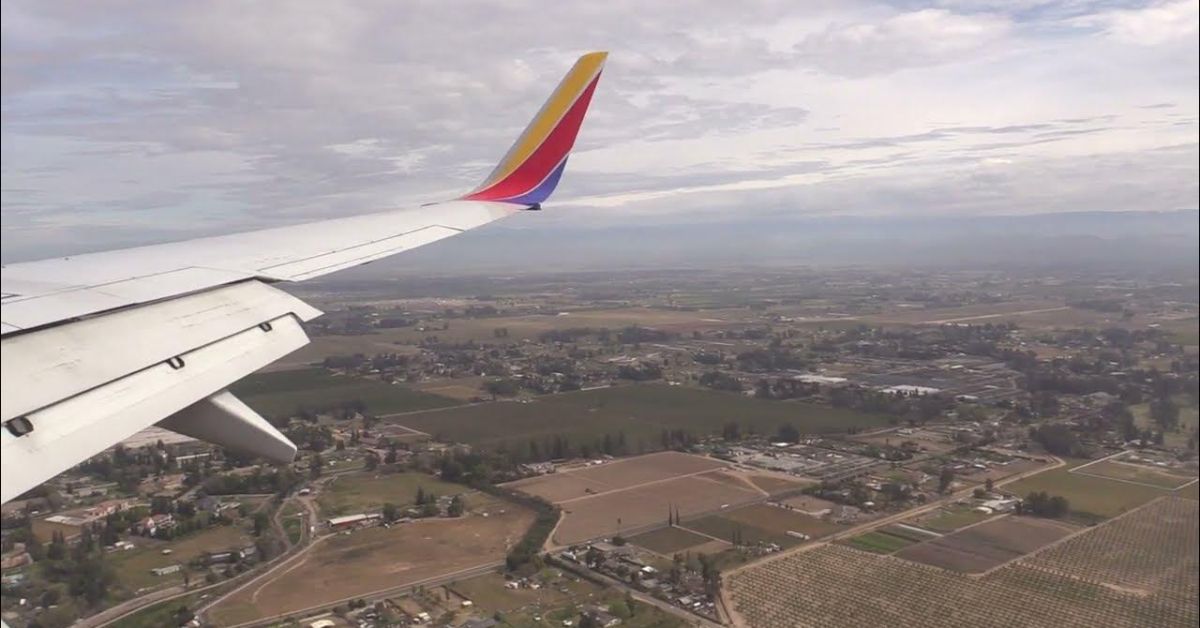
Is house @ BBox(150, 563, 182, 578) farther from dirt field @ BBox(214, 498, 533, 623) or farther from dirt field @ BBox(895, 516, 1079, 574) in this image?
dirt field @ BBox(895, 516, 1079, 574)

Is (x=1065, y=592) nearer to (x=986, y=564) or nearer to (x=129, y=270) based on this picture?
(x=986, y=564)

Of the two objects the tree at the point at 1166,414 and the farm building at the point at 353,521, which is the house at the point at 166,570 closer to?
the farm building at the point at 353,521

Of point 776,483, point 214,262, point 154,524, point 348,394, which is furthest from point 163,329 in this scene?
point 348,394

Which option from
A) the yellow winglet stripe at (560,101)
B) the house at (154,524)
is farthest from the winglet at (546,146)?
the house at (154,524)

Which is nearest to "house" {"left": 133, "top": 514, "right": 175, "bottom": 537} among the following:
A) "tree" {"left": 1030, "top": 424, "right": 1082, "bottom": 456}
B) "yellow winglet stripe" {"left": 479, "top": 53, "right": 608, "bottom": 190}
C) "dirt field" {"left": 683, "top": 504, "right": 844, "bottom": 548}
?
"dirt field" {"left": 683, "top": 504, "right": 844, "bottom": 548}

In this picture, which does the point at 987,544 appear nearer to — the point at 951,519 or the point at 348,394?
the point at 951,519

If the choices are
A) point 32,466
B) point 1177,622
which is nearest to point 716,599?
point 1177,622
